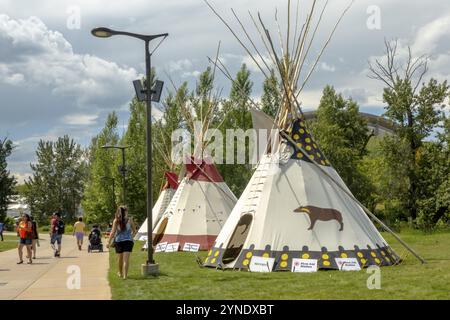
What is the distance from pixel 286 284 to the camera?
399 inches

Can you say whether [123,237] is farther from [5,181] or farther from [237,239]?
[5,181]

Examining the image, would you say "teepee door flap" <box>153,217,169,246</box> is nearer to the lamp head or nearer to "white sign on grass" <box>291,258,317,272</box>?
the lamp head

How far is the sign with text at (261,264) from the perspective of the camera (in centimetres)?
1214

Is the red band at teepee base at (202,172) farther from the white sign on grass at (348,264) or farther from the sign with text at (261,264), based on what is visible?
the white sign on grass at (348,264)

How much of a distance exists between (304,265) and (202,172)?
1054 cm

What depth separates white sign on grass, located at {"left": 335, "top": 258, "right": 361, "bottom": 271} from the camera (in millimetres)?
12023

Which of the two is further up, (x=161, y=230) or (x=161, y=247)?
(x=161, y=230)

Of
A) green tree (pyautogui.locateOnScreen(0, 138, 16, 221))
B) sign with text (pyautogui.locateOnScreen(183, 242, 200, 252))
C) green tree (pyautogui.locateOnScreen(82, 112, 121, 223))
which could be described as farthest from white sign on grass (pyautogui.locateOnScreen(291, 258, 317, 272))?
green tree (pyautogui.locateOnScreen(0, 138, 16, 221))

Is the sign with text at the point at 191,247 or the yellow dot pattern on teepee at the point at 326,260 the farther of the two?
the sign with text at the point at 191,247

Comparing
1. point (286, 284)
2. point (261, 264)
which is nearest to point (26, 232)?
point (261, 264)

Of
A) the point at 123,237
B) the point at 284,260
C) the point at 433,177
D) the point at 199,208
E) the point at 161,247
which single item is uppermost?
the point at 433,177

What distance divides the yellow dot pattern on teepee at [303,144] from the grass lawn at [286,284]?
317 cm

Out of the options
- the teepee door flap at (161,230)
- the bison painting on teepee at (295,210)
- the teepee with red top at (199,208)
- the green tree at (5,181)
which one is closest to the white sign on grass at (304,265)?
the bison painting on teepee at (295,210)

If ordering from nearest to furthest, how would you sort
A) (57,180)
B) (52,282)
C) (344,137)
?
(52,282)
(344,137)
(57,180)
